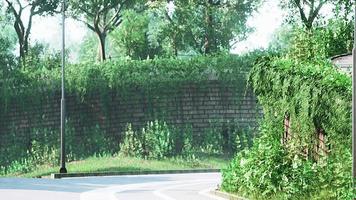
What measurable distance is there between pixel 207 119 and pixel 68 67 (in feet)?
26.8

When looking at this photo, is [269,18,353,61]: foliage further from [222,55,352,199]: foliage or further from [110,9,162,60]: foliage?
[110,9,162,60]: foliage

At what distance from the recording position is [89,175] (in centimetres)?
4119

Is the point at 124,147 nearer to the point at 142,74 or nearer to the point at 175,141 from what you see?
the point at 175,141

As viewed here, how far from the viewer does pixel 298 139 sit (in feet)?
72.3

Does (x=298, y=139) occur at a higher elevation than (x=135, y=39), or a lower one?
lower

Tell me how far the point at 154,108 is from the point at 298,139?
91.7 feet

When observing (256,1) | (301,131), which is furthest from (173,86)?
(301,131)

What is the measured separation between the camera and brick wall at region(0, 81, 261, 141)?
49.4m

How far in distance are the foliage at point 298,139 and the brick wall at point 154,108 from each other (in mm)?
24336

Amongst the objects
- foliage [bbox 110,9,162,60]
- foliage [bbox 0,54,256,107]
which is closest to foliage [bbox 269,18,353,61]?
foliage [bbox 0,54,256,107]

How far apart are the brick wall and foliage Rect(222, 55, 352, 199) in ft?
79.8

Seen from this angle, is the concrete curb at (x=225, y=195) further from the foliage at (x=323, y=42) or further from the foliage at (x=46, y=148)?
the foliage at (x=46, y=148)

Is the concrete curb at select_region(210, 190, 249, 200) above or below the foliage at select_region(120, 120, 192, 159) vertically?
below

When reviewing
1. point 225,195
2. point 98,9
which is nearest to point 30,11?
point 98,9
